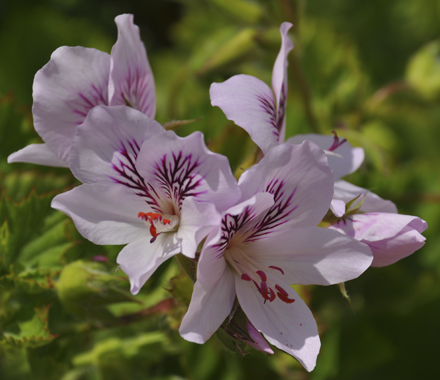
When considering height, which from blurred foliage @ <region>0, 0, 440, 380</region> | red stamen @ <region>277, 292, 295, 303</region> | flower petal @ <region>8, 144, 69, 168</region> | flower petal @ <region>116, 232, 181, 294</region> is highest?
flower petal @ <region>8, 144, 69, 168</region>

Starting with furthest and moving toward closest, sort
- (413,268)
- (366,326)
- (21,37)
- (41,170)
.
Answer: (21,37)
(413,268)
(366,326)
(41,170)

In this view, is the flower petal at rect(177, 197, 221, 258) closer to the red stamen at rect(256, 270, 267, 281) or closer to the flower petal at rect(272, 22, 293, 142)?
the red stamen at rect(256, 270, 267, 281)

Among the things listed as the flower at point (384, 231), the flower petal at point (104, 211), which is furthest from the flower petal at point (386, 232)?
the flower petal at point (104, 211)

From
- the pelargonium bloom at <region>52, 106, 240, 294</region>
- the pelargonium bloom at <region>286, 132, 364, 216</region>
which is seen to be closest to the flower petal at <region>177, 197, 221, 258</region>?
the pelargonium bloom at <region>52, 106, 240, 294</region>

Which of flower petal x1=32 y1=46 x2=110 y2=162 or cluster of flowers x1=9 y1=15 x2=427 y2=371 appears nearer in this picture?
cluster of flowers x1=9 y1=15 x2=427 y2=371

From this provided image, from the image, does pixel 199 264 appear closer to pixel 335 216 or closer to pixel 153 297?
pixel 335 216

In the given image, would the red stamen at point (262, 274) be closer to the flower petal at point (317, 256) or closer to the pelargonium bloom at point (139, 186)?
the flower petal at point (317, 256)

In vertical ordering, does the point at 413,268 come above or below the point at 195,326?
below

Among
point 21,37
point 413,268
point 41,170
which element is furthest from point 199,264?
point 21,37
